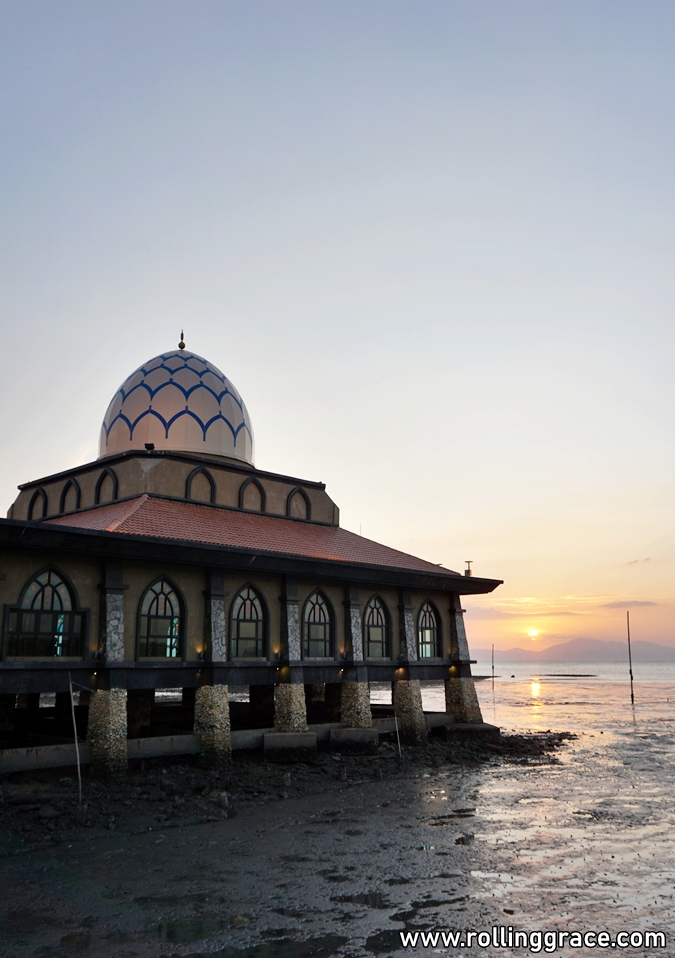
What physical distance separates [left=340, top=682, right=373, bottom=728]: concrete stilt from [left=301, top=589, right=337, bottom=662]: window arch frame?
1.62m

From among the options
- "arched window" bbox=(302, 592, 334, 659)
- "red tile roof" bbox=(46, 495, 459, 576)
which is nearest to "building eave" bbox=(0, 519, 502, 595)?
"red tile roof" bbox=(46, 495, 459, 576)

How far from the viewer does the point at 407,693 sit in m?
34.2

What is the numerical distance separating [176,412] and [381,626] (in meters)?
13.1

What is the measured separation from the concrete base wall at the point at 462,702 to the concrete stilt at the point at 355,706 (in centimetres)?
678

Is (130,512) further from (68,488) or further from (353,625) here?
(353,625)

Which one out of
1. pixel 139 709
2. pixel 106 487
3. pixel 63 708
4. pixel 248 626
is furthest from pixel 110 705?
pixel 63 708

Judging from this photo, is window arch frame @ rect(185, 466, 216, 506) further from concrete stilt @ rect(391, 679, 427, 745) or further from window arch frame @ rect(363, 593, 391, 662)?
concrete stilt @ rect(391, 679, 427, 745)

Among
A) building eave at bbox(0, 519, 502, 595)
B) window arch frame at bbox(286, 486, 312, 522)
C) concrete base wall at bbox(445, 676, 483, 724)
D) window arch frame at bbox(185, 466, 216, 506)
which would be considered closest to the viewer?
building eave at bbox(0, 519, 502, 595)

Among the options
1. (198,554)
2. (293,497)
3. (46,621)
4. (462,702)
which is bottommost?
(462,702)

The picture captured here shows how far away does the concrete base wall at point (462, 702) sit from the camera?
37000 millimetres

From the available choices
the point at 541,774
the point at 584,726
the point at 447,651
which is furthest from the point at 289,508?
the point at 584,726

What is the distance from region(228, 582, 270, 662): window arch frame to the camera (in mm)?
28203

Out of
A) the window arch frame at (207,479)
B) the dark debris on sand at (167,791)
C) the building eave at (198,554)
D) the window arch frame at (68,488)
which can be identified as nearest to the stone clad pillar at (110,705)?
the dark debris on sand at (167,791)

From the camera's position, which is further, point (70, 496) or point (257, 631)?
point (70, 496)
